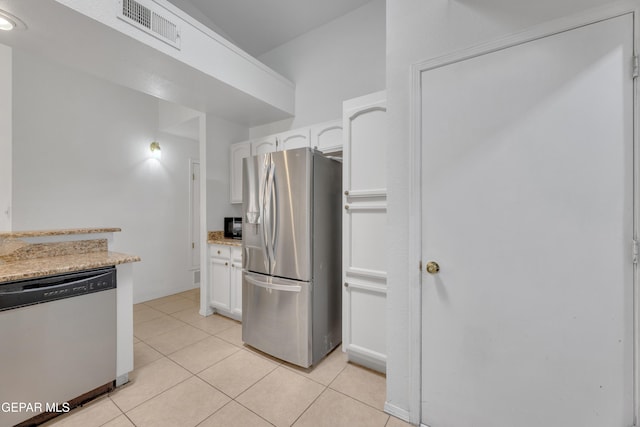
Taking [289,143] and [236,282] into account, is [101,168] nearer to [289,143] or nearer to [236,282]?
[236,282]

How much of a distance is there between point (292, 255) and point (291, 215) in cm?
32

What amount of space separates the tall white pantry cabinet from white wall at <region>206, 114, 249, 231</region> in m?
1.89

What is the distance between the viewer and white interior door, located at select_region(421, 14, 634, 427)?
3.36 ft

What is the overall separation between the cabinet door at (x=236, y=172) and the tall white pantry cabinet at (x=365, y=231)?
1.71 meters

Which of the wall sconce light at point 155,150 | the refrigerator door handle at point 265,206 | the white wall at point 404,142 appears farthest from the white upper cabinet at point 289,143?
the wall sconce light at point 155,150

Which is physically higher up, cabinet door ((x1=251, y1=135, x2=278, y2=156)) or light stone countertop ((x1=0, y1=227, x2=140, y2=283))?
cabinet door ((x1=251, y1=135, x2=278, y2=156))

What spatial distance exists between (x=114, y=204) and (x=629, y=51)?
4.50 meters

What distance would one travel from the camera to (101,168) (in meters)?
3.10

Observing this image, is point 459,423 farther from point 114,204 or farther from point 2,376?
point 114,204

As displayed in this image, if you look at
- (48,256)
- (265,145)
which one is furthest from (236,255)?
(48,256)

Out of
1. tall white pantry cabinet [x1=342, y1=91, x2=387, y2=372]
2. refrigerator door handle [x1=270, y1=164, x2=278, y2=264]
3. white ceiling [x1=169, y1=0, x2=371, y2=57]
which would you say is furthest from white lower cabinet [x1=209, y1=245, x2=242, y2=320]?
white ceiling [x1=169, y1=0, x2=371, y2=57]

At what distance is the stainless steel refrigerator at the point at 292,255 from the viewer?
196cm

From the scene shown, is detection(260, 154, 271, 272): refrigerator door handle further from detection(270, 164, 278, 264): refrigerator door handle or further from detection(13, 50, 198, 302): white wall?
detection(13, 50, 198, 302): white wall

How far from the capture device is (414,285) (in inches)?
55.7
